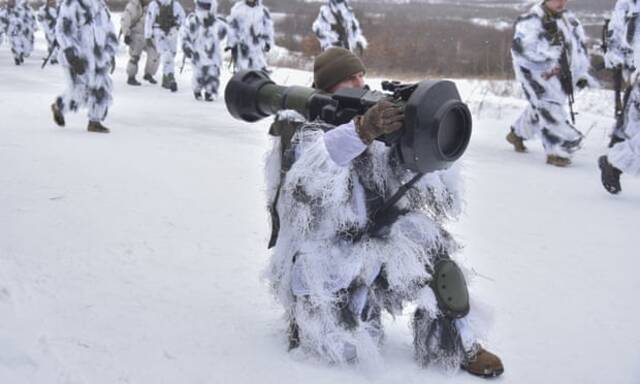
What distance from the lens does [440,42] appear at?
2422cm

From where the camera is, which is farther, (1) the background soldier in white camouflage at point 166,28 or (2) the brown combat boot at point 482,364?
(1) the background soldier in white camouflage at point 166,28

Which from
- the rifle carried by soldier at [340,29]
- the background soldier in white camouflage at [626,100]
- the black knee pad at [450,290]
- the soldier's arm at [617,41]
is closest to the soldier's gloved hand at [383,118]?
the black knee pad at [450,290]

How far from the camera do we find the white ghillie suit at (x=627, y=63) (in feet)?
16.5

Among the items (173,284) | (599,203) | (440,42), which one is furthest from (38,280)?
(440,42)

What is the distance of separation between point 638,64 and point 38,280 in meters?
4.12

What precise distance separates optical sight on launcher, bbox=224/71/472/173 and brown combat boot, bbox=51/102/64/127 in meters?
4.88

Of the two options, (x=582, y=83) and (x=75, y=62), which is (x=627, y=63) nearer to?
(x=582, y=83)

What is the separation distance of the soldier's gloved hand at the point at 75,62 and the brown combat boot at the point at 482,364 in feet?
17.0

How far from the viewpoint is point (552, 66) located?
20.8 ft

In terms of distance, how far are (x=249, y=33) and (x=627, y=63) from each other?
531 cm

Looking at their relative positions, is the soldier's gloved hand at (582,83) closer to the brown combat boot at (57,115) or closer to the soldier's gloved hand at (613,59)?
the soldier's gloved hand at (613,59)

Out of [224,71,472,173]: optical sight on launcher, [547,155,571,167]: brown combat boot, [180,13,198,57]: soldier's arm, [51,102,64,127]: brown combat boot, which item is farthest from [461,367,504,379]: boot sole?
[180,13,198,57]: soldier's arm

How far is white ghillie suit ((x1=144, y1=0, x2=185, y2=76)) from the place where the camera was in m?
11.6

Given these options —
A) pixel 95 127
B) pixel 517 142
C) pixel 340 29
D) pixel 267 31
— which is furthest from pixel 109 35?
pixel 340 29
